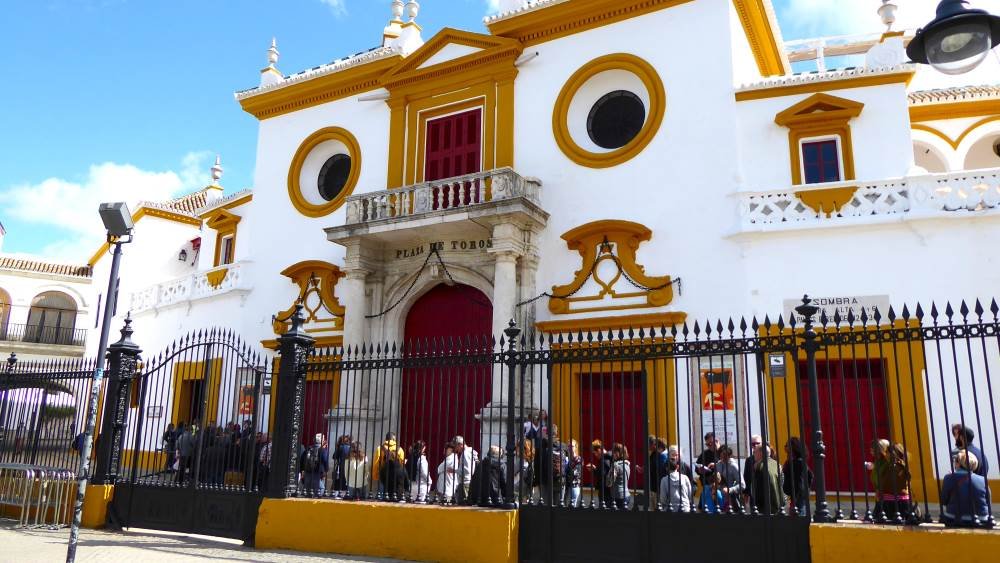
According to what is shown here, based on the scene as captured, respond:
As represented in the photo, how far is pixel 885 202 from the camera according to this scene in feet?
39.3

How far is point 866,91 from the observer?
12898 millimetres

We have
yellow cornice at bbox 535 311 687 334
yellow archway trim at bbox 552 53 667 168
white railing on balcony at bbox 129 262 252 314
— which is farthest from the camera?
white railing on balcony at bbox 129 262 252 314

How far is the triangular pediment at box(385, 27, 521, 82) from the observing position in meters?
15.4

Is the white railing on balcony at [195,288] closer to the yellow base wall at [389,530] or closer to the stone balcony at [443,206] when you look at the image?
the stone balcony at [443,206]

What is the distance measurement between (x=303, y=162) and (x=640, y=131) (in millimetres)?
8449

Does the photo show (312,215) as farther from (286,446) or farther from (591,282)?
(286,446)

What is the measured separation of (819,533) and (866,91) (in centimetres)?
943

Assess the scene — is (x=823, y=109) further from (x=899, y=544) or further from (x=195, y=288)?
(x=195, y=288)

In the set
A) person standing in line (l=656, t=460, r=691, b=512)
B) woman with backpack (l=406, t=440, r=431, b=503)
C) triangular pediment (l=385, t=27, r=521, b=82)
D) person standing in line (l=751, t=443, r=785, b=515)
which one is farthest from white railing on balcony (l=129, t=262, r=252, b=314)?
person standing in line (l=751, t=443, r=785, b=515)

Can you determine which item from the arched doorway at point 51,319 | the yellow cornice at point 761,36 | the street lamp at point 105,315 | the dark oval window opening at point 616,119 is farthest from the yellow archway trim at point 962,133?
the arched doorway at point 51,319

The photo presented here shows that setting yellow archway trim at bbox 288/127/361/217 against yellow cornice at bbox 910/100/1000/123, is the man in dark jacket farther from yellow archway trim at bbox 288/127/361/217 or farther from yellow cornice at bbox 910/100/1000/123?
yellow cornice at bbox 910/100/1000/123

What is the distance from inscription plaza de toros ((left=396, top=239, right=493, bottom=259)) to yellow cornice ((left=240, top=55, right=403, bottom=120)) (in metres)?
4.40

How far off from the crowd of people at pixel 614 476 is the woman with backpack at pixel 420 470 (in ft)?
0.07

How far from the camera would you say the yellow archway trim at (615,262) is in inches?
512
